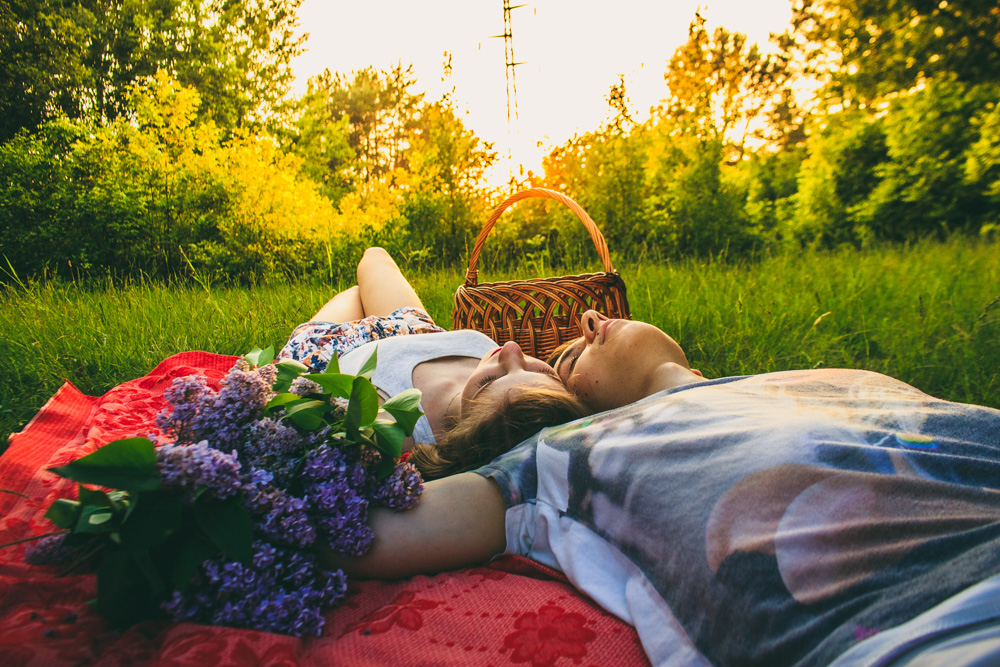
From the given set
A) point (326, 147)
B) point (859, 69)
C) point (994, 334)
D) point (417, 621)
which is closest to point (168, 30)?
point (326, 147)

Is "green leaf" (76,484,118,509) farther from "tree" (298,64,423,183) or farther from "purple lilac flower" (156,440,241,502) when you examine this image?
"tree" (298,64,423,183)

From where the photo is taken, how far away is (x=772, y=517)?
712 millimetres

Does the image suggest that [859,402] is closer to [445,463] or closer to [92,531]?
[445,463]

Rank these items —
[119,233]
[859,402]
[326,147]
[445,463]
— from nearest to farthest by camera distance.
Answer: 1. [859,402]
2. [445,463]
3. [119,233]
4. [326,147]

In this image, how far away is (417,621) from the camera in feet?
2.82

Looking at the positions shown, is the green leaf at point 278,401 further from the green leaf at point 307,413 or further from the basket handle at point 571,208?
the basket handle at point 571,208

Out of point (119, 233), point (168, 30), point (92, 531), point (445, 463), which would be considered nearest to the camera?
point (92, 531)

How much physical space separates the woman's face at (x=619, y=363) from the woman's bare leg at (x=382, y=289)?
1324 millimetres

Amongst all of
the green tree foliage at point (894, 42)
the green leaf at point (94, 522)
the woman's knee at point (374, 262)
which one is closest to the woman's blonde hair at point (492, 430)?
the green leaf at point (94, 522)

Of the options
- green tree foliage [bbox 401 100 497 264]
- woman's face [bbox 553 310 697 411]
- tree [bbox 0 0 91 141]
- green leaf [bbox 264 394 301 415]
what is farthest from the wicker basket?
tree [bbox 0 0 91 141]

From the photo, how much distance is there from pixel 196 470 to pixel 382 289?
2101 millimetres

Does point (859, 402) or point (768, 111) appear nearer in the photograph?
point (859, 402)

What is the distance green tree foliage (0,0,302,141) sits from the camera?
13.6 feet

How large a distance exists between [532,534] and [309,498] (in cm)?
46
